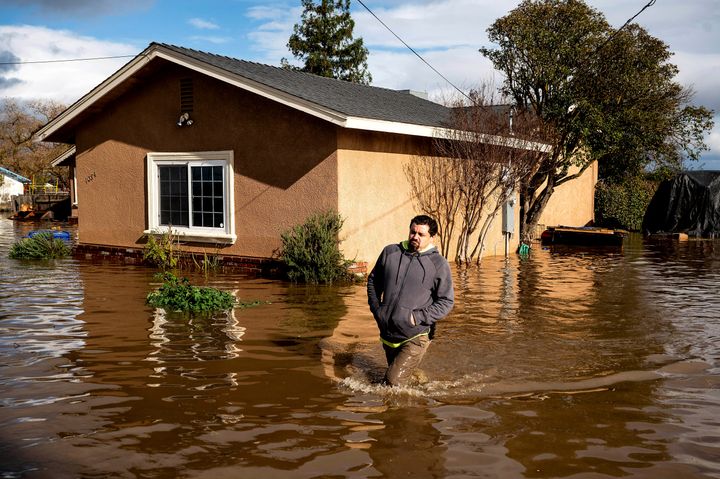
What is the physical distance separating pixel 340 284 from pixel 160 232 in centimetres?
498

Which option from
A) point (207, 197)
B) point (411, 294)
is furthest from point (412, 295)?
point (207, 197)

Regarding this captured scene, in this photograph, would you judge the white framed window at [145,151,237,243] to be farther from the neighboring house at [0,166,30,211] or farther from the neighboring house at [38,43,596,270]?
the neighboring house at [0,166,30,211]

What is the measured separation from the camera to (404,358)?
6.61 meters

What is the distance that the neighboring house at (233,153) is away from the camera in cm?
1394

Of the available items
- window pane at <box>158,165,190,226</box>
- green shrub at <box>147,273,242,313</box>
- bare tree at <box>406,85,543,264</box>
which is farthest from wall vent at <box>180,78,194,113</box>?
green shrub at <box>147,273,242,313</box>

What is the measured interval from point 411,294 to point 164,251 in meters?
10.6

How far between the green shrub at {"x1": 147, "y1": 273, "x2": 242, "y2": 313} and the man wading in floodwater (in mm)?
4894

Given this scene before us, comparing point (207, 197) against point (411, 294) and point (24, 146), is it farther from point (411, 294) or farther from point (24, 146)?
point (24, 146)

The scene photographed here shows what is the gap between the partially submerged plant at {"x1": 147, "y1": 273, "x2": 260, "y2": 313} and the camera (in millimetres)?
10866

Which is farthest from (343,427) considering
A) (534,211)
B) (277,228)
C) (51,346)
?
(534,211)

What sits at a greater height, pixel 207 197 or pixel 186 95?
pixel 186 95

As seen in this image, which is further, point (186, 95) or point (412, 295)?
point (186, 95)

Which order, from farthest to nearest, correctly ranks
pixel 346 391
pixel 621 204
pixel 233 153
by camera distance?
pixel 621 204, pixel 233 153, pixel 346 391

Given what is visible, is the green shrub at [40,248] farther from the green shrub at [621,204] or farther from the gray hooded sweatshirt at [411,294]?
the green shrub at [621,204]
